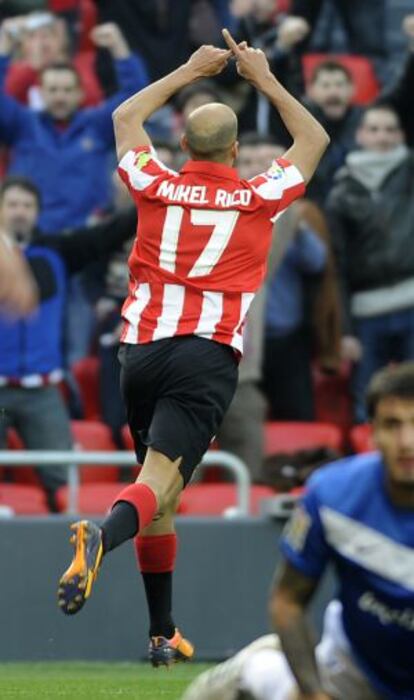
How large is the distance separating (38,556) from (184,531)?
0.79 meters

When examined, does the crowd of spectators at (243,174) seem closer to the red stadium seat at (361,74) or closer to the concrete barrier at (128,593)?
the red stadium seat at (361,74)

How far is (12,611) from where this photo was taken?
11031 millimetres

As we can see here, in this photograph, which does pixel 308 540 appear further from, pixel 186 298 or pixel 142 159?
pixel 142 159

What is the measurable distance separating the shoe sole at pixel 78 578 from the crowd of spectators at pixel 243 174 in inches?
150

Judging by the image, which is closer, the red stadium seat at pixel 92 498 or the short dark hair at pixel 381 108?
the red stadium seat at pixel 92 498

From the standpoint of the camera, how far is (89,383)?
1246 cm

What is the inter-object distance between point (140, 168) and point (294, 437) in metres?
3.74

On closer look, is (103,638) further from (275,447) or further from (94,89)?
(94,89)

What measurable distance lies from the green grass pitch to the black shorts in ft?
3.01

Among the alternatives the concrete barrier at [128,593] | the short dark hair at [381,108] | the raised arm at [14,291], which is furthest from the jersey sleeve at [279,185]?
the short dark hair at [381,108]

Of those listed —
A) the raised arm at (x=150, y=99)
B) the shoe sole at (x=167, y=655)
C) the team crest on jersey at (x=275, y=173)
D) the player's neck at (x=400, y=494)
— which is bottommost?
the shoe sole at (x=167, y=655)

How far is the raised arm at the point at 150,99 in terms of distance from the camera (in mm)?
8906

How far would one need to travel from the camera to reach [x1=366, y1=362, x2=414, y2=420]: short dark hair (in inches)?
196

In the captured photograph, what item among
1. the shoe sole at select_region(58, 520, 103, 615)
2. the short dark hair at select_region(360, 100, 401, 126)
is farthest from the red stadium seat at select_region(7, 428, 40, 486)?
the shoe sole at select_region(58, 520, 103, 615)
